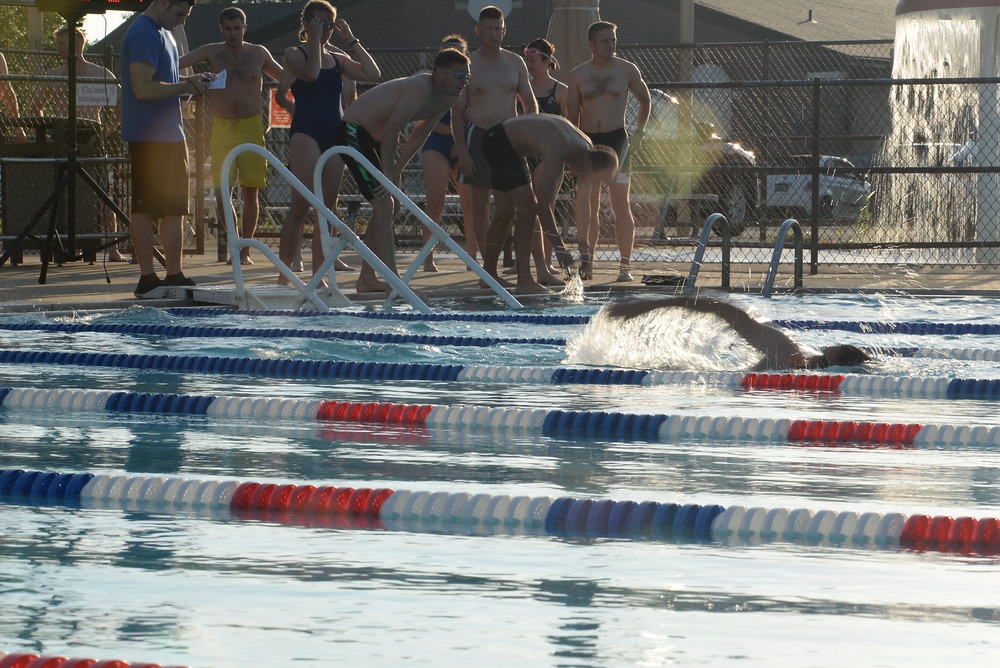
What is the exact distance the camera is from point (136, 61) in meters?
9.05

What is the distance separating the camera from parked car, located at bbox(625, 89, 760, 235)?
1612 centimetres

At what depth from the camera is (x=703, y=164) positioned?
16.8 metres

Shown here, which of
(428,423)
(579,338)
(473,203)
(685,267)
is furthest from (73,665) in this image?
(685,267)

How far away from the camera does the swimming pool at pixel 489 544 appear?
9.45 feet

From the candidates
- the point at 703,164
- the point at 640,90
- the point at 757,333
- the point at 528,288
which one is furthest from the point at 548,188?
the point at 703,164

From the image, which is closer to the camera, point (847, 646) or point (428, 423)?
point (847, 646)

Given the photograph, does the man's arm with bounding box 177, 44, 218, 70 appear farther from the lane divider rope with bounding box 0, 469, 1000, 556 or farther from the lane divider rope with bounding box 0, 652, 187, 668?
the lane divider rope with bounding box 0, 652, 187, 668

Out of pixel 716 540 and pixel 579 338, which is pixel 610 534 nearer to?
pixel 716 540

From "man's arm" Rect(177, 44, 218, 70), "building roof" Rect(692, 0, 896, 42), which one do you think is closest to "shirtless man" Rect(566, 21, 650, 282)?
"man's arm" Rect(177, 44, 218, 70)

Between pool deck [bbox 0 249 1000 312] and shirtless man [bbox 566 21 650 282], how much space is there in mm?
365

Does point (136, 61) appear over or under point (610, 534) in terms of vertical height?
over

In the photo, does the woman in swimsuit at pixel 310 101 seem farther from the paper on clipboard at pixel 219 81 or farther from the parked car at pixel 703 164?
the parked car at pixel 703 164

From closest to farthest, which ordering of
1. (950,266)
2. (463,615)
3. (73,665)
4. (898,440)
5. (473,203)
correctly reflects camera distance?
1. (73,665)
2. (463,615)
3. (898,440)
4. (473,203)
5. (950,266)

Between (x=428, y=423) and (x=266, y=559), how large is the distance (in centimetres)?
212
